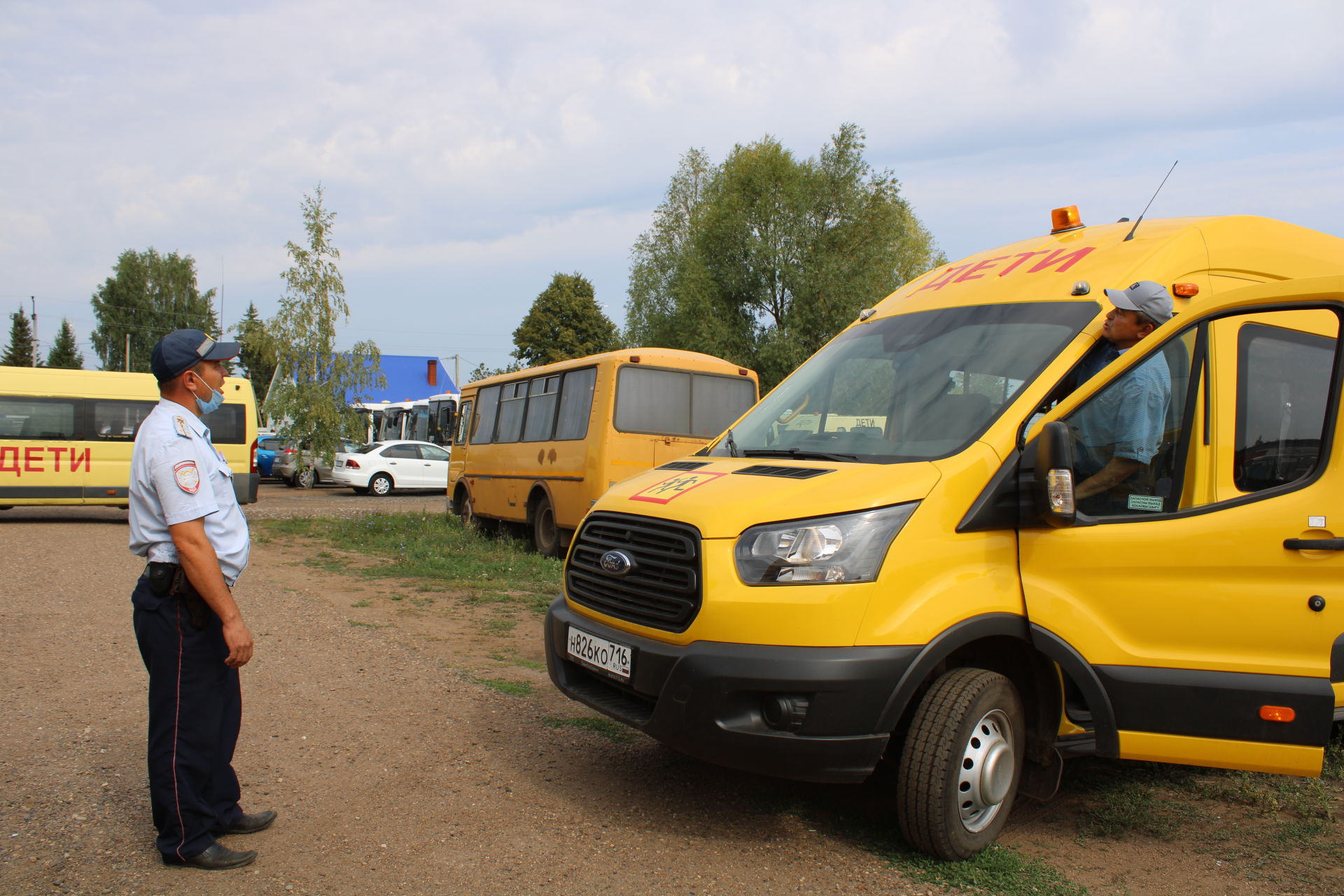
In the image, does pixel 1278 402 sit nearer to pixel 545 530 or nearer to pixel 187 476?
pixel 187 476

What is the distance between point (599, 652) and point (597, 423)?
27.1ft

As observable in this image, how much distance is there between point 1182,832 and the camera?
13.5 ft

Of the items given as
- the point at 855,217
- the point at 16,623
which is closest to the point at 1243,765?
the point at 16,623

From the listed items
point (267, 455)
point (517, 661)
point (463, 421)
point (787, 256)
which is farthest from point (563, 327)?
point (517, 661)

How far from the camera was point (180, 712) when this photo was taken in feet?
11.5

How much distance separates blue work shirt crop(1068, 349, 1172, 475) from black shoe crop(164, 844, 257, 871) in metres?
3.45

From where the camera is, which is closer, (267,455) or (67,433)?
(67,433)

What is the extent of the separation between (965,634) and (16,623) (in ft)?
25.6

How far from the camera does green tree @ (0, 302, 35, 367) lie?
75.4m

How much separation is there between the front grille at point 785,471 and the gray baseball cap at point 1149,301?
1386 millimetres

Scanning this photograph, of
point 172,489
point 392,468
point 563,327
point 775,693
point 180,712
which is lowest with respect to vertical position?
point 180,712

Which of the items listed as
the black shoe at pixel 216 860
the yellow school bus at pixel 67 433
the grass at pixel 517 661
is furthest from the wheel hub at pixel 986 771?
the yellow school bus at pixel 67 433

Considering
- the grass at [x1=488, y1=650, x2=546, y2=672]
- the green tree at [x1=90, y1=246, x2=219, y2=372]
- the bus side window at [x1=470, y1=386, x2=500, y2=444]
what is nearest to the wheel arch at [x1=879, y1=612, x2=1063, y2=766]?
the grass at [x1=488, y1=650, x2=546, y2=672]

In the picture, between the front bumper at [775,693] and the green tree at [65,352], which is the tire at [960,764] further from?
the green tree at [65,352]
